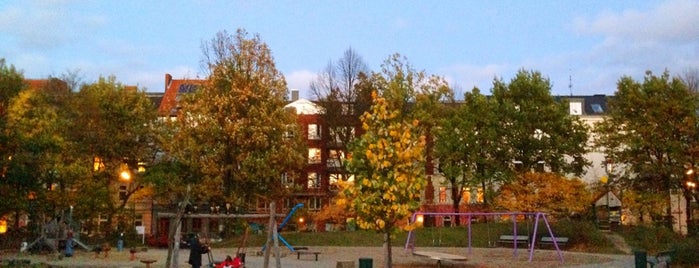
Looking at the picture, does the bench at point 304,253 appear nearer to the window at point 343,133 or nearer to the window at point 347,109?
the window at point 343,133

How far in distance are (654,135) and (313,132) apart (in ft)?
115

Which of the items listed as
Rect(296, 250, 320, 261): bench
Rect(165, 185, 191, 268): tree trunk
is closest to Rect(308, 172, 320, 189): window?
Rect(296, 250, 320, 261): bench

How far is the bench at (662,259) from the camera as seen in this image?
27053 mm

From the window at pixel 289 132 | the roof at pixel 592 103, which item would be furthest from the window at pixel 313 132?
the roof at pixel 592 103

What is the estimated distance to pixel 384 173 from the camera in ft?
78.5

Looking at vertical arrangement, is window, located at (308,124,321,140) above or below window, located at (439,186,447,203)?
above

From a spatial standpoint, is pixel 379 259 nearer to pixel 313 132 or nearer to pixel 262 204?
pixel 262 204

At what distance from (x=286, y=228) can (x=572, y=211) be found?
27.0 m

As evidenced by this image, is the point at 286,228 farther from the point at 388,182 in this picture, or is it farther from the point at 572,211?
the point at 388,182

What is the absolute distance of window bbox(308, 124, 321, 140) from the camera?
73188 mm

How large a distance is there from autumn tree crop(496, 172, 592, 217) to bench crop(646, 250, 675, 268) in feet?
61.2

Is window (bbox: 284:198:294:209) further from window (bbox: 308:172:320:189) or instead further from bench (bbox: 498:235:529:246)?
bench (bbox: 498:235:529:246)

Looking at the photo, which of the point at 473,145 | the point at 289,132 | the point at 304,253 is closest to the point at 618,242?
the point at 473,145

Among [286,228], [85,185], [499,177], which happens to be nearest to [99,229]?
[85,185]
